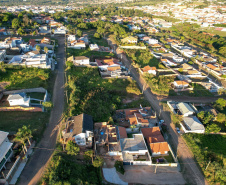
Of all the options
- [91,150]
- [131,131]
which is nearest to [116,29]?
[131,131]

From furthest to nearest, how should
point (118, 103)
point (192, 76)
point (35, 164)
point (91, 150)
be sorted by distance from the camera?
point (192, 76), point (118, 103), point (91, 150), point (35, 164)

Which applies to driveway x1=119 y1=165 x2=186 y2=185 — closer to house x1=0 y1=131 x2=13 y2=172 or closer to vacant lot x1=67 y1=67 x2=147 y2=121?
vacant lot x1=67 y1=67 x2=147 y2=121

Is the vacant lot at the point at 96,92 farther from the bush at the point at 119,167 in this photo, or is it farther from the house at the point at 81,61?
the bush at the point at 119,167

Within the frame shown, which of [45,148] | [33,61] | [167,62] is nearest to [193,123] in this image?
[45,148]

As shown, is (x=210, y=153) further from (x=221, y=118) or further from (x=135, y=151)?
(x=135, y=151)

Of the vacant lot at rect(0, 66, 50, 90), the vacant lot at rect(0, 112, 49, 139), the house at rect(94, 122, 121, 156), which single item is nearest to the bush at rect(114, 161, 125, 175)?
the house at rect(94, 122, 121, 156)

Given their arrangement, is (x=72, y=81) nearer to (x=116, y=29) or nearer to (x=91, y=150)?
(x=91, y=150)
